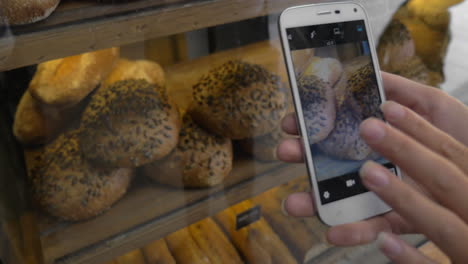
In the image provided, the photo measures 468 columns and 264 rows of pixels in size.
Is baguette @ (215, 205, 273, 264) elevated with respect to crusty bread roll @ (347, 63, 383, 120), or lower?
lower

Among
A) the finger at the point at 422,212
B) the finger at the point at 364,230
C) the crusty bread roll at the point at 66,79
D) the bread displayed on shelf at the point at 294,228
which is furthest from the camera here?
the bread displayed on shelf at the point at 294,228

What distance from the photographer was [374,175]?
1.18ft

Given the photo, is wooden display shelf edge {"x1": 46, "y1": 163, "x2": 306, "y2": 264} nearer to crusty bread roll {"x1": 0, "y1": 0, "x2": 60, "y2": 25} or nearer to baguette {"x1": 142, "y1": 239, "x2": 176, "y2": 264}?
baguette {"x1": 142, "y1": 239, "x2": 176, "y2": 264}

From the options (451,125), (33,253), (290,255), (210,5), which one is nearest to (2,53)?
(210,5)

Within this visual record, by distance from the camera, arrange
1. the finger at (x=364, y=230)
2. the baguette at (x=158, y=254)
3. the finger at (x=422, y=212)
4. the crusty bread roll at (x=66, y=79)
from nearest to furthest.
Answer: the finger at (x=422, y=212), the finger at (x=364, y=230), the crusty bread roll at (x=66, y=79), the baguette at (x=158, y=254)

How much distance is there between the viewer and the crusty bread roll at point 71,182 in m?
0.63

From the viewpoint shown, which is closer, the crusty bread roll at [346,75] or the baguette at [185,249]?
the crusty bread roll at [346,75]

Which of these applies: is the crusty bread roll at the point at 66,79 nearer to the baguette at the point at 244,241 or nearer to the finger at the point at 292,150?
the finger at the point at 292,150

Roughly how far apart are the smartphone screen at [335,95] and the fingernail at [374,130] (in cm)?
16

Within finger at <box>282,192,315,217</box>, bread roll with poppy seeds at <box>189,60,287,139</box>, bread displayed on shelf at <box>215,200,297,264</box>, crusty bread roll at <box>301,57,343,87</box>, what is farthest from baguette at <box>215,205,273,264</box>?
crusty bread roll at <box>301,57,343,87</box>

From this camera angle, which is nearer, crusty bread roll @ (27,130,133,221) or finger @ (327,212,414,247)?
finger @ (327,212,414,247)

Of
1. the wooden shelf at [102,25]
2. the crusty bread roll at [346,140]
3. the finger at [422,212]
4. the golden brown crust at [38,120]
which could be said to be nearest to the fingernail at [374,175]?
the finger at [422,212]

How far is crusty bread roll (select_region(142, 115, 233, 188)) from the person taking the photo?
0.72 m

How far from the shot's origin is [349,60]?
0.57 m
